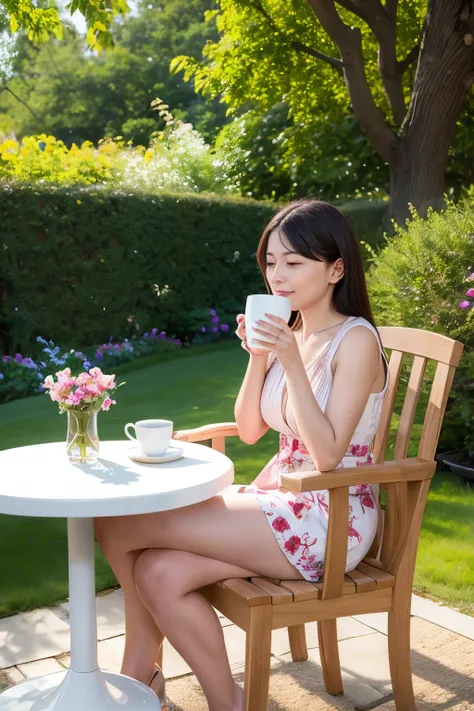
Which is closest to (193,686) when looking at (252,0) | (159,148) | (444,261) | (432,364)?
(432,364)

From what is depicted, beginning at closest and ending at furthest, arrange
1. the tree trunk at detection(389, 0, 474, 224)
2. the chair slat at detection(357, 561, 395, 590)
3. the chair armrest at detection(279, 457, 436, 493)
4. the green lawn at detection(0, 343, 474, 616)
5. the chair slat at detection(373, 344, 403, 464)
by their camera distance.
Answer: the chair armrest at detection(279, 457, 436, 493), the chair slat at detection(357, 561, 395, 590), the chair slat at detection(373, 344, 403, 464), the green lawn at detection(0, 343, 474, 616), the tree trunk at detection(389, 0, 474, 224)

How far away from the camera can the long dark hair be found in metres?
2.48

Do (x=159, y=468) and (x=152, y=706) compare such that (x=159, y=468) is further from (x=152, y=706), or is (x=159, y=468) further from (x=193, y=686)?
(x=193, y=686)

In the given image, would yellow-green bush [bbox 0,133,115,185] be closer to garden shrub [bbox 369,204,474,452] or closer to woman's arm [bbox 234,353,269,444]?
garden shrub [bbox 369,204,474,452]

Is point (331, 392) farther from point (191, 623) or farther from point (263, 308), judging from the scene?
point (191, 623)

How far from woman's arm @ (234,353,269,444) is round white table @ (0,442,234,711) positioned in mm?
206

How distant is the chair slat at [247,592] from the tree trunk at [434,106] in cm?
833

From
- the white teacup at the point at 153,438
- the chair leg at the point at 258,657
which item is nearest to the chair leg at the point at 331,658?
the chair leg at the point at 258,657

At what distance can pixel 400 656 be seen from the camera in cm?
251

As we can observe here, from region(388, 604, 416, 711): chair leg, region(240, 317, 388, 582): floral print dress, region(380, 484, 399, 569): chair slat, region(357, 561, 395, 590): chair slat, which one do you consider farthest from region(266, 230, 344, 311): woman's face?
region(388, 604, 416, 711): chair leg

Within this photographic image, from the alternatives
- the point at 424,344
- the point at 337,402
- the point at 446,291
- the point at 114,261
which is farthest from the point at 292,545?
the point at 114,261

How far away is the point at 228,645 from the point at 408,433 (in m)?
1.04

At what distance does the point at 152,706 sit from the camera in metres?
2.42

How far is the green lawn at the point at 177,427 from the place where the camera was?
145 inches
